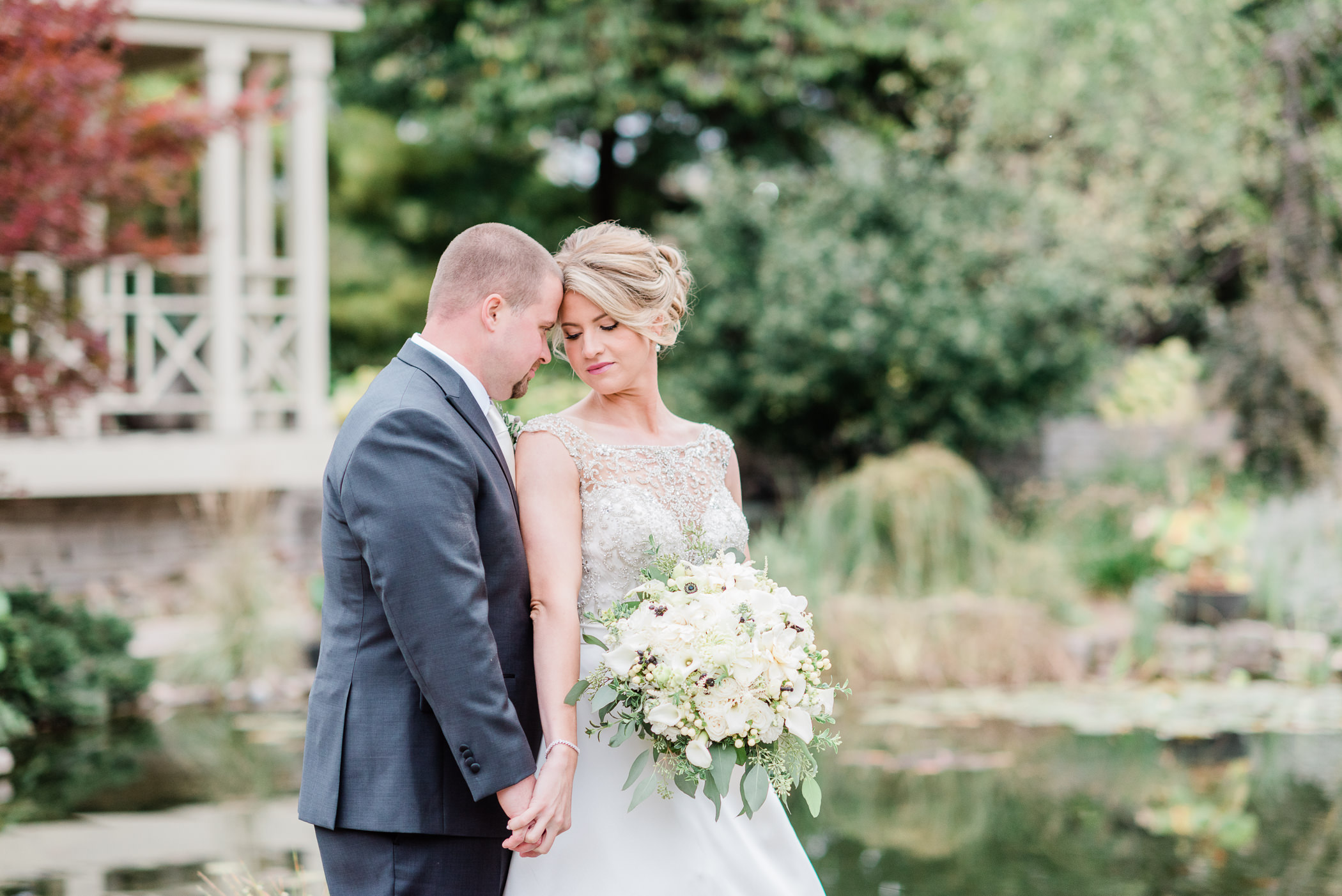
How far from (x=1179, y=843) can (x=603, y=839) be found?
10.9 feet

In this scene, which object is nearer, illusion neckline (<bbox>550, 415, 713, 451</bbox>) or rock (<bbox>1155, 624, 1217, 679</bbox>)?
illusion neckline (<bbox>550, 415, 713, 451</bbox>)

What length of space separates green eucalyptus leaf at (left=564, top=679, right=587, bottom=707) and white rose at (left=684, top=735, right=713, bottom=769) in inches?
9.8

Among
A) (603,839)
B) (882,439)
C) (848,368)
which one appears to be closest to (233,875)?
(603,839)

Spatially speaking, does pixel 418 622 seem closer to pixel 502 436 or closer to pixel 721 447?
pixel 502 436

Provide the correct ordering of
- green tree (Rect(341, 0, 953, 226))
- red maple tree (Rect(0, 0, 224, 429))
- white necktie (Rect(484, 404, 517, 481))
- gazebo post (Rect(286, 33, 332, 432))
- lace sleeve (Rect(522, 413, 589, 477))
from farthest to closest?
green tree (Rect(341, 0, 953, 226)) < gazebo post (Rect(286, 33, 332, 432)) < red maple tree (Rect(0, 0, 224, 429)) < lace sleeve (Rect(522, 413, 589, 477)) < white necktie (Rect(484, 404, 517, 481))

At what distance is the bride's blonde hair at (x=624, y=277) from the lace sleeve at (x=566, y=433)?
0.22 metres

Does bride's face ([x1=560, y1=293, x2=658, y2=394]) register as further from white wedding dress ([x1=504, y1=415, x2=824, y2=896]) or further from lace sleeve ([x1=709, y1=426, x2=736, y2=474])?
lace sleeve ([x1=709, y1=426, x2=736, y2=474])

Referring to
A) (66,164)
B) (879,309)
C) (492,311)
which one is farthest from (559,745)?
(879,309)

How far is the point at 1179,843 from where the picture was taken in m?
5.02

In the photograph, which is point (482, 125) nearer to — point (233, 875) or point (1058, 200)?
point (1058, 200)

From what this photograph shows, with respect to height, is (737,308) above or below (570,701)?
above

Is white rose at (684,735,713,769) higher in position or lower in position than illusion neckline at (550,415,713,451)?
lower

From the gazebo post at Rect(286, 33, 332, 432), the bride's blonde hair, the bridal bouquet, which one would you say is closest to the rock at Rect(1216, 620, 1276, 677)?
the bridal bouquet

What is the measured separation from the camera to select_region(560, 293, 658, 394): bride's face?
273 centimetres
